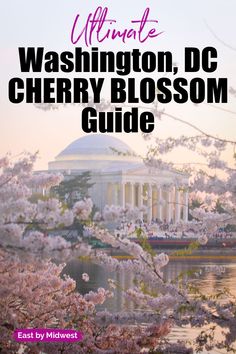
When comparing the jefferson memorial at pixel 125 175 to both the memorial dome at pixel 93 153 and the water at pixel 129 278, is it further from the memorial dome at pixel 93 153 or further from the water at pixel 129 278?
the water at pixel 129 278

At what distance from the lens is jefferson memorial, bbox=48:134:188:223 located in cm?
561

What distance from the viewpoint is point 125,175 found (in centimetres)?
1125

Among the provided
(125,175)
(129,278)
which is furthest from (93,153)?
(125,175)

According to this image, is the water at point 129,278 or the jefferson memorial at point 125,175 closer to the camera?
the jefferson memorial at point 125,175

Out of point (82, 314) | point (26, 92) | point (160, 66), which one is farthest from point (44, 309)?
point (160, 66)

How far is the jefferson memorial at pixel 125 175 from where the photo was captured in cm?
561

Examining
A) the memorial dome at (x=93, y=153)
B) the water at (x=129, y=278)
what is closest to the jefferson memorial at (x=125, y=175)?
the memorial dome at (x=93, y=153)

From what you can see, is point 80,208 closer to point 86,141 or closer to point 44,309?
point 44,309

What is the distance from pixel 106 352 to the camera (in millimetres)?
5398

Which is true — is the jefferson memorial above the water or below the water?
above

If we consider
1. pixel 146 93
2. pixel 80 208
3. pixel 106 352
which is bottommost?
pixel 106 352

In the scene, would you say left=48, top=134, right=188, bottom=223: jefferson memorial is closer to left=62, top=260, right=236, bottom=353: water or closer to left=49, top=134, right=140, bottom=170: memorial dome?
left=49, top=134, right=140, bottom=170: memorial dome

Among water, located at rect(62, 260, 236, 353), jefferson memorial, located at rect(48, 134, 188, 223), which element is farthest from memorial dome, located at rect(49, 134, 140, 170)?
water, located at rect(62, 260, 236, 353)

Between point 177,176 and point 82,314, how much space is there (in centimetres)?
123
